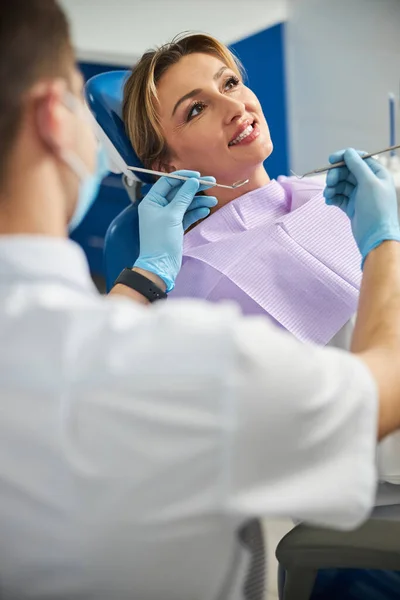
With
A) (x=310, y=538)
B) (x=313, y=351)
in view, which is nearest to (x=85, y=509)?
(x=313, y=351)

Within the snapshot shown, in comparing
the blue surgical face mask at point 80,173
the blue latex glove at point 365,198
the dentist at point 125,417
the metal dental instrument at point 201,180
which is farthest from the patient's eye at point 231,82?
the dentist at point 125,417

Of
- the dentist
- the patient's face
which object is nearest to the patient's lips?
the patient's face

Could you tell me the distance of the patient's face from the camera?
1713 mm

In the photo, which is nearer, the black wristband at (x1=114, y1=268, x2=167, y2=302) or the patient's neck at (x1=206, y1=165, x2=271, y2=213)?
the black wristband at (x1=114, y1=268, x2=167, y2=302)

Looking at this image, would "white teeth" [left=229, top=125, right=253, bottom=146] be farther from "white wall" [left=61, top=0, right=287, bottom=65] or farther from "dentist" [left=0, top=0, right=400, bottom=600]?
"white wall" [left=61, top=0, right=287, bottom=65]

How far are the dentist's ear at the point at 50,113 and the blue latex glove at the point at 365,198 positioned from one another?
651 millimetres

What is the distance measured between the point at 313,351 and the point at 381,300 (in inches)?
13.8

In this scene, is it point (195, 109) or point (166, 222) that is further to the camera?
point (195, 109)

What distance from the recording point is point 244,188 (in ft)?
5.81

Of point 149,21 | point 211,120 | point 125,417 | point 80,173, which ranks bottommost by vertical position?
point 149,21

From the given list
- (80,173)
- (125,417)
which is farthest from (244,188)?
(125,417)

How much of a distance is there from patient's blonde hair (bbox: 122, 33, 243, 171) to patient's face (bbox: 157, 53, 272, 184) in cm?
2

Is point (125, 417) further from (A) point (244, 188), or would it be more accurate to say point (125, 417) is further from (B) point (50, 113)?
A: (A) point (244, 188)

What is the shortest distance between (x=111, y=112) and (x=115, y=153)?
0.09m
